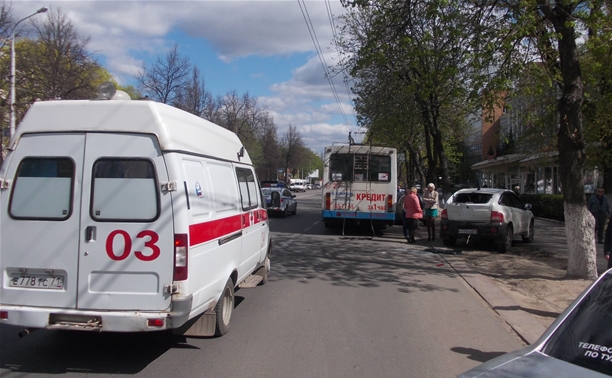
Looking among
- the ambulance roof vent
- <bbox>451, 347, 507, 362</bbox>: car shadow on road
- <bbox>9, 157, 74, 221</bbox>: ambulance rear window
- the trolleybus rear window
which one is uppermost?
the ambulance roof vent

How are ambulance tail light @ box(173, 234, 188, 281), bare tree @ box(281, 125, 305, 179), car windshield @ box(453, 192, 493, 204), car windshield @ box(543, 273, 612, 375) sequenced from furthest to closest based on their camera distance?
bare tree @ box(281, 125, 305, 179) < car windshield @ box(453, 192, 493, 204) < ambulance tail light @ box(173, 234, 188, 281) < car windshield @ box(543, 273, 612, 375)

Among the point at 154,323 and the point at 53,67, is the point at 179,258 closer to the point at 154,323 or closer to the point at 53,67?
the point at 154,323

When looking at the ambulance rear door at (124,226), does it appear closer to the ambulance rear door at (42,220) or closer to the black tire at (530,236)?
the ambulance rear door at (42,220)

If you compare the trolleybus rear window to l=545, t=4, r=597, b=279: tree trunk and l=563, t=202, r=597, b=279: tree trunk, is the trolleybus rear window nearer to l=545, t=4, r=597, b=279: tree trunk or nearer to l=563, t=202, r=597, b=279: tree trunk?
l=545, t=4, r=597, b=279: tree trunk

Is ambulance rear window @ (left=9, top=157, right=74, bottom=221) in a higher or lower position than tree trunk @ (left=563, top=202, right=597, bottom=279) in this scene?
higher

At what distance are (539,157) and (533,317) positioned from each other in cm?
1835

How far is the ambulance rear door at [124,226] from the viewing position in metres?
4.67

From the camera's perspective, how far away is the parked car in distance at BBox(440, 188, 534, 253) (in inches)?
536

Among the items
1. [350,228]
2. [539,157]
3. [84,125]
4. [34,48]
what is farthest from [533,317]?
[34,48]

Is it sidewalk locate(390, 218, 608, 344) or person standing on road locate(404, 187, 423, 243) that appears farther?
person standing on road locate(404, 187, 423, 243)

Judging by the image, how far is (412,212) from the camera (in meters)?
16.0

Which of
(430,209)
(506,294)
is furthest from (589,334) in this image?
(430,209)

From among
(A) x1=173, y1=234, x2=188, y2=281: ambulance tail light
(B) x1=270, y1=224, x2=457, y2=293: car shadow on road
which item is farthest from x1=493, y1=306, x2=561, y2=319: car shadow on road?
(A) x1=173, y1=234, x2=188, y2=281: ambulance tail light

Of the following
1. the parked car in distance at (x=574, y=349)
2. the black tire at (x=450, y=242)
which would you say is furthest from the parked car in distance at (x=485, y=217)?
the parked car in distance at (x=574, y=349)
